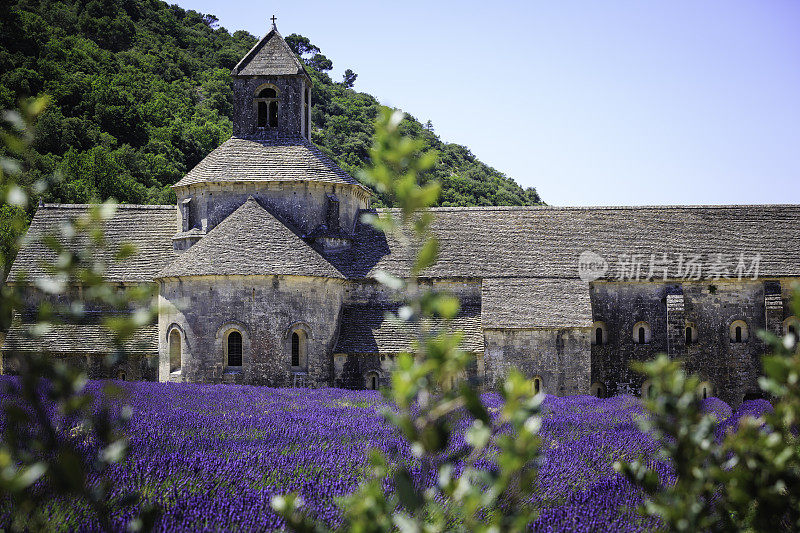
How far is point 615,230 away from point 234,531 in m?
25.8

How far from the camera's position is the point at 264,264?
24594 mm

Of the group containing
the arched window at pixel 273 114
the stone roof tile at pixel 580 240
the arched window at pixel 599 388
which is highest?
the arched window at pixel 273 114

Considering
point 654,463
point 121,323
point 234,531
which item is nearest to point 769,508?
point 121,323

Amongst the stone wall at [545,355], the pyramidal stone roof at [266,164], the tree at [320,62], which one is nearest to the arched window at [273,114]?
the pyramidal stone roof at [266,164]

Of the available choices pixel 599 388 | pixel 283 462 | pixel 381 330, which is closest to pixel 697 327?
pixel 599 388

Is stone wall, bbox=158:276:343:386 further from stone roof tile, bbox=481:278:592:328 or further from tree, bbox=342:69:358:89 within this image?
tree, bbox=342:69:358:89

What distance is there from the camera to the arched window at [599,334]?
90.9 ft

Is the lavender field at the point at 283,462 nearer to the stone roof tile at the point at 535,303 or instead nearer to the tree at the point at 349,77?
the stone roof tile at the point at 535,303

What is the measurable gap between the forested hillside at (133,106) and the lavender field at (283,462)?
110 feet

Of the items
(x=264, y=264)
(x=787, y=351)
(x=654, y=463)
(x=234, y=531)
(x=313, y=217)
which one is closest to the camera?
(x=787, y=351)

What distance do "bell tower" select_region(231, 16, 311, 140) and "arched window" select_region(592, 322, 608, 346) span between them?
13.8 m

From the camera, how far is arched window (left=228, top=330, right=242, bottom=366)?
2503cm

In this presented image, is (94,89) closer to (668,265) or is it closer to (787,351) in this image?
(668,265)

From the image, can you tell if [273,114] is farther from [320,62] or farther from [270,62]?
[320,62]
